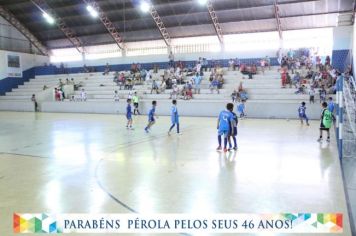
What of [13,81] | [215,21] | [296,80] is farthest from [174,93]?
[13,81]

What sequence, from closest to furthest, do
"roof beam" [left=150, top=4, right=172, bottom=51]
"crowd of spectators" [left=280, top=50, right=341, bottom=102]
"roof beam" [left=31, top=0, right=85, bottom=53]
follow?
"crowd of spectators" [left=280, top=50, right=341, bottom=102] → "roof beam" [left=150, top=4, right=172, bottom=51] → "roof beam" [left=31, top=0, right=85, bottom=53]

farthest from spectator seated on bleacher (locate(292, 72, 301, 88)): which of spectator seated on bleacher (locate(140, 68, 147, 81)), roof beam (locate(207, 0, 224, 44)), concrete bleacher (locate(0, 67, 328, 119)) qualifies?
spectator seated on bleacher (locate(140, 68, 147, 81))

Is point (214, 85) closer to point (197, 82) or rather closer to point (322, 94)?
point (197, 82)

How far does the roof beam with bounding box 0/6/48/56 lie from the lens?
40500 millimetres

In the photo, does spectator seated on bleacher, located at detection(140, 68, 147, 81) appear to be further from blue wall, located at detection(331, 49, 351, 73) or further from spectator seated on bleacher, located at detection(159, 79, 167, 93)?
blue wall, located at detection(331, 49, 351, 73)

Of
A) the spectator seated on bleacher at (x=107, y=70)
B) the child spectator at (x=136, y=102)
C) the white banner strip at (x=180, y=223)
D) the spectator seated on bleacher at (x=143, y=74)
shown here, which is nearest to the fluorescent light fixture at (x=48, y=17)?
the spectator seated on bleacher at (x=107, y=70)

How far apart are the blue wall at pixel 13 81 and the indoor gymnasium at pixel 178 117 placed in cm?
14

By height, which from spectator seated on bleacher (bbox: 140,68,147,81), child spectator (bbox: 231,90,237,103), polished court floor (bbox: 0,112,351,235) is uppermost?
spectator seated on bleacher (bbox: 140,68,147,81)

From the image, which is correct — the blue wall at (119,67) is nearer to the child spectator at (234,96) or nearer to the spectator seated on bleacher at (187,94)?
the child spectator at (234,96)

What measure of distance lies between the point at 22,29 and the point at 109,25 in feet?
43.9

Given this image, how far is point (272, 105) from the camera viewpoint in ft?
77.0

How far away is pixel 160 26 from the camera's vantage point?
115 ft

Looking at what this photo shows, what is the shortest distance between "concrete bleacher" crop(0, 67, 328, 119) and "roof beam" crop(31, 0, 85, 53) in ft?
18.7

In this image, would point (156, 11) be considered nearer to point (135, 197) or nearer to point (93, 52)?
point (93, 52)
